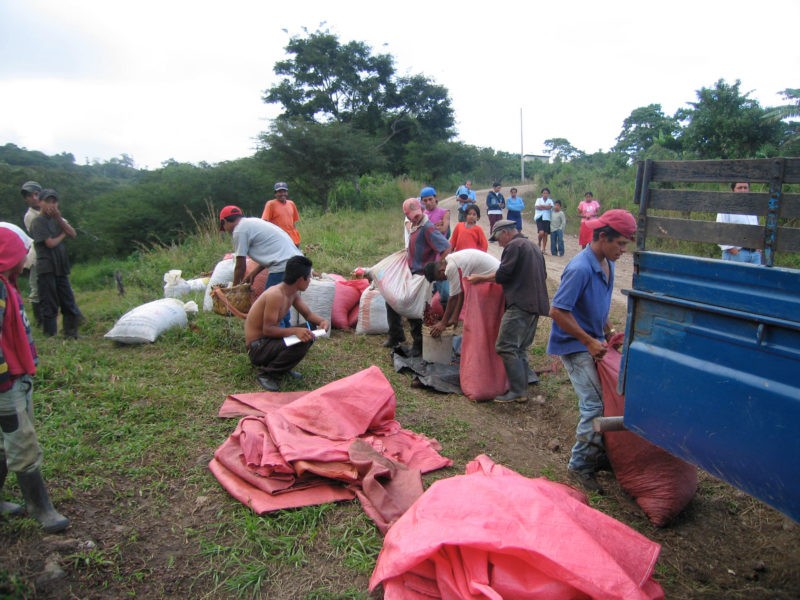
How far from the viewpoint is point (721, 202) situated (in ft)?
6.62

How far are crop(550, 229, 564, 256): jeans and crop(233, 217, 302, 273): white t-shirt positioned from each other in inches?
309

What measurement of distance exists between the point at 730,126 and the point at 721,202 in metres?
13.4

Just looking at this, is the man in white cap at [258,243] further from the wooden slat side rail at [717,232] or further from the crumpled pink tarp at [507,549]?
the wooden slat side rail at [717,232]

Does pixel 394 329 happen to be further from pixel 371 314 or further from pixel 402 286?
pixel 402 286

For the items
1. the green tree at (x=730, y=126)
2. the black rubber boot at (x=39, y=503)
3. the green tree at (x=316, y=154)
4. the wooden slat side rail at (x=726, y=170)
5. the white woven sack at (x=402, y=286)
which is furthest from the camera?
the green tree at (x=316, y=154)

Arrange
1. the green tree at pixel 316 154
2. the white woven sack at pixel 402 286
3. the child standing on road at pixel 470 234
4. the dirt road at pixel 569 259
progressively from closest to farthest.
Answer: the white woven sack at pixel 402 286 → the child standing on road at pixel 470 234 → the dirt road at pixel 569 259 → the green tree at pixel 316 154

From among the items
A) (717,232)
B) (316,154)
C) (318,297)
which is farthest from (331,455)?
(316,154)

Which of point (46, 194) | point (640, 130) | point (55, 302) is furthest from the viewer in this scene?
point (640, 130)

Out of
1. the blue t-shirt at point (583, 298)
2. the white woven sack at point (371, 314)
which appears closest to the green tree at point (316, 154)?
the white woven sack at point (371, 314)

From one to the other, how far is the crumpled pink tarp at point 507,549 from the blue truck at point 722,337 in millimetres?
467

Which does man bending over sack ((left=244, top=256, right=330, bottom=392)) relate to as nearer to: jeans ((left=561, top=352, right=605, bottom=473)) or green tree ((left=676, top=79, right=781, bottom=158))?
jeans ((left=561, top=352, right=605, bottom=473))

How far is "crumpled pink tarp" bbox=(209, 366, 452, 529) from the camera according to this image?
287 centimetres

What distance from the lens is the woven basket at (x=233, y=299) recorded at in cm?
529

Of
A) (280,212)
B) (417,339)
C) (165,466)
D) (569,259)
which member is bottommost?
(569,259)
